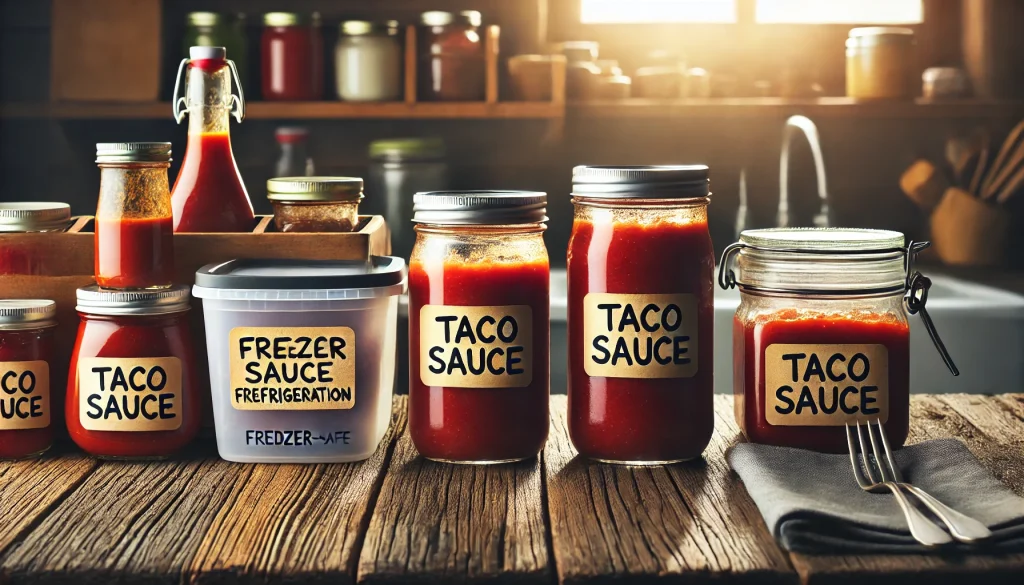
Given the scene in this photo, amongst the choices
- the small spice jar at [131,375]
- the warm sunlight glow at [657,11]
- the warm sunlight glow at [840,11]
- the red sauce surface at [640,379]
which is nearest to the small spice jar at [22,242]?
the small spice jar at [131,375]

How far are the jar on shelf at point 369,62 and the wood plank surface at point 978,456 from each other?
149 centimetres

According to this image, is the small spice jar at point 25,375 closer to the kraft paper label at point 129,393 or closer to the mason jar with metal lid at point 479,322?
the kraft paper label at point 129,393

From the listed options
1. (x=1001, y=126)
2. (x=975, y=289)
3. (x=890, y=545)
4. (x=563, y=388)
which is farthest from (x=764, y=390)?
(x=1001, y=126)

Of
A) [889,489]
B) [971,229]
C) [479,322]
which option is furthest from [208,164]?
[971,229]

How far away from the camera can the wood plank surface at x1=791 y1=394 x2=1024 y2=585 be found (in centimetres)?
66

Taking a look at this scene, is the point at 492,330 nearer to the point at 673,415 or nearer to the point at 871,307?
the point at 673,415

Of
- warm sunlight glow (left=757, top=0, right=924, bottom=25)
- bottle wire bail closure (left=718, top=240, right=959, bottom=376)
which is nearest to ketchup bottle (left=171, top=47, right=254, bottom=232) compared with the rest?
bottle wire bail closure (left=718, top=240, right=959, bottom=376)

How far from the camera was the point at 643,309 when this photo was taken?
0.87 meters

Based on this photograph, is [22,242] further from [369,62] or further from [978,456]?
[369,62]

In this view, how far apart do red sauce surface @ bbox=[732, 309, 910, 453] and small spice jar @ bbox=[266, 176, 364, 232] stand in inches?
15.1

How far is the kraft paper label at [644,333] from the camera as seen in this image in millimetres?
865

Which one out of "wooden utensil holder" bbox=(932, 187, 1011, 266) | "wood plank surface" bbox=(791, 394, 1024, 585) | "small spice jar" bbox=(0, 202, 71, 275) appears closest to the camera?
"wood plank surface" bbox=(791, 394, 1024, 585)

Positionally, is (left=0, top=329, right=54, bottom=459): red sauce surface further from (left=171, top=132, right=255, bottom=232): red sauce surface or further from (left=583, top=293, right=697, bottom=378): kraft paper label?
(left=583, top=293, right=697, bottom=378): kraft paper label

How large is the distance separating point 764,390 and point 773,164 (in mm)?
1885
